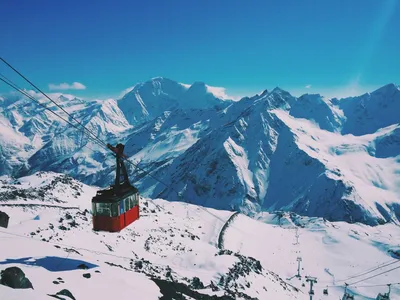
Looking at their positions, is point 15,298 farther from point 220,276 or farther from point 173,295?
point 220,276

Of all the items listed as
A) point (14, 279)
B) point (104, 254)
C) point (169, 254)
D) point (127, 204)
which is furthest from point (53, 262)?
point (169, 254)

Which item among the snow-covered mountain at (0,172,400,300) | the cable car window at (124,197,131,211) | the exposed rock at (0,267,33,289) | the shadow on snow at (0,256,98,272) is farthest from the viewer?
the cable car window at (124,197,131,211)

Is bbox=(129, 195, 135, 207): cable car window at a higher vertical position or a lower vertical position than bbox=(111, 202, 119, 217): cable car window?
higher

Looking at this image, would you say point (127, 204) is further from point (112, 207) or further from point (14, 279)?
point (14, 279)

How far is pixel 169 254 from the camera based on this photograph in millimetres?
67125

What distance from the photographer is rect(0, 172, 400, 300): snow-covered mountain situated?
1213 inches

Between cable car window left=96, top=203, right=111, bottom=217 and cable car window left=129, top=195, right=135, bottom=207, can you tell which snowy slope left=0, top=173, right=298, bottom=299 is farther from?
cable car window left=129, top=195, right=135, bottom=207

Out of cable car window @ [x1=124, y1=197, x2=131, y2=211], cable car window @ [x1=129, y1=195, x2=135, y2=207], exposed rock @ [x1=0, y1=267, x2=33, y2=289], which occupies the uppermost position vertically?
cable car window @ [x1=129, y1=195, x2=135, y2=207]

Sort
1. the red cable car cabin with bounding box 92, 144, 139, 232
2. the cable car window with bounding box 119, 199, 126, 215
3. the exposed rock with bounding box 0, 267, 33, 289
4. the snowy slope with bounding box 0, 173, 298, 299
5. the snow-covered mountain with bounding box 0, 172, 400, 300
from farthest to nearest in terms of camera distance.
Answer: the cable car window with bounding box 119, 199, 126, 215, the red cable car cabin with bounding box 92, 144, 139, 232, the snow-covered mountain with bounding box 0, 172, 400, 300, the snowy slope with bounding box 0, 173, 298, 299, the exposed rock with bounding box 0, 267, 33, 289

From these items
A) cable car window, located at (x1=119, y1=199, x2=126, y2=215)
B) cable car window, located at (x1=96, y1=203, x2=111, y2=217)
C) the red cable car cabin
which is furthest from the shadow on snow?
cable car window, located at (x1=119, y1=199, x2=126, y2=215)

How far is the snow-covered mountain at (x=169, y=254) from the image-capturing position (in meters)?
30.8

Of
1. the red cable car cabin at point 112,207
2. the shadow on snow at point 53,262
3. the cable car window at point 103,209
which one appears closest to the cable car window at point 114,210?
the red cable car cabin at point 112,207

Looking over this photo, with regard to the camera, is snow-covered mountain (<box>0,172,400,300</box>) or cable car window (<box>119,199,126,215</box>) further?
cable car window (<box>119,199,126,215</box>)

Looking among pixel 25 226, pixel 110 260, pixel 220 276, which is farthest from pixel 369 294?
pixel 25 226
